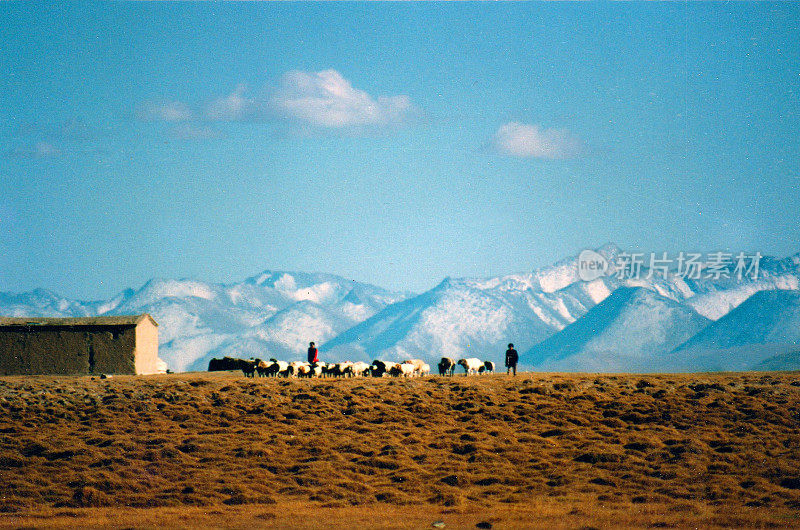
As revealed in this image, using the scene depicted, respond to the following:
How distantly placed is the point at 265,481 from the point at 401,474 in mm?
4726

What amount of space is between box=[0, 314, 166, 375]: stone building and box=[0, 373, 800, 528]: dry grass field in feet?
31.0

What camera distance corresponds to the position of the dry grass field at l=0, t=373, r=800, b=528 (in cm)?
2580

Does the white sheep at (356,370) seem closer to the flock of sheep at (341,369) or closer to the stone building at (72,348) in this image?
the flock of sheep at (341,369)

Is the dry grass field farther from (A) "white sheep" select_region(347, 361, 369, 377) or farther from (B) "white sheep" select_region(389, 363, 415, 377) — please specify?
(A) "white sheep" select_region(347, 361, 369, 377)

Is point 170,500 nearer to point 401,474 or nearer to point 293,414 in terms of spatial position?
point 401,474

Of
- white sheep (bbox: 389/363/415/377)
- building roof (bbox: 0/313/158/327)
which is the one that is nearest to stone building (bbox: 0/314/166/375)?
building roof (bbox: 0/313/158/327)

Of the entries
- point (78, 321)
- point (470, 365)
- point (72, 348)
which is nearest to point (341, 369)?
point (470, 365)

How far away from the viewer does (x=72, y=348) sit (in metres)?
53.9

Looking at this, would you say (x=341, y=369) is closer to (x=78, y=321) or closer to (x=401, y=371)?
(x=401, y=371)

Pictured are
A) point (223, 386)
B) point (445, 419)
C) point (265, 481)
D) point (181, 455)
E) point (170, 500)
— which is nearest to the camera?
point (170, 500)

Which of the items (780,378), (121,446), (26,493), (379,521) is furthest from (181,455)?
(780,378)

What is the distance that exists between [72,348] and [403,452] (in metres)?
30.2

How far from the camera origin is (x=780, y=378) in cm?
4416

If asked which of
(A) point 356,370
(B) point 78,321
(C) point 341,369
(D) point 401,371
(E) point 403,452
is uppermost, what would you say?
(B) point 78,321
